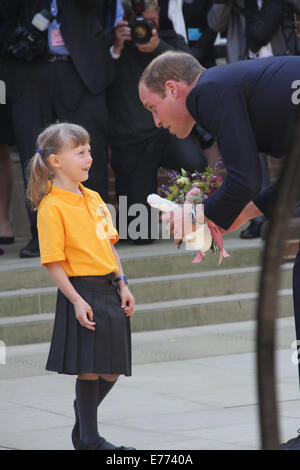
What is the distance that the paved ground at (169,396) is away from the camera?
4.53m

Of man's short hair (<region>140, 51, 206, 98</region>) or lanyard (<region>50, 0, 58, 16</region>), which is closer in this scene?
man's short hair (<region>140, 51, 206, 98</region>)

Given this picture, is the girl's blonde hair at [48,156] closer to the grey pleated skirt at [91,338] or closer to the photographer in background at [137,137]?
the grey pleated skirt at [91,338]

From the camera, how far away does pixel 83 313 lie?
13.6 feet

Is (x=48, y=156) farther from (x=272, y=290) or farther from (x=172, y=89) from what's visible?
(x=272, y=290)

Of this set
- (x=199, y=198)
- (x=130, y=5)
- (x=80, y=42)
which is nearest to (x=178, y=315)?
(x=80, y=42)

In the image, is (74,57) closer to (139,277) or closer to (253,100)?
(139,277)

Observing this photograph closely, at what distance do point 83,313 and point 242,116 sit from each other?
110 centimetres

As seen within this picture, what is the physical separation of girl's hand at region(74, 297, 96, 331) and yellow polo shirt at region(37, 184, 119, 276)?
15 cm

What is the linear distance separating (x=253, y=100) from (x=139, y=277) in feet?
13.7

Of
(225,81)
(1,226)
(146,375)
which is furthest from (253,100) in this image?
(1,226)

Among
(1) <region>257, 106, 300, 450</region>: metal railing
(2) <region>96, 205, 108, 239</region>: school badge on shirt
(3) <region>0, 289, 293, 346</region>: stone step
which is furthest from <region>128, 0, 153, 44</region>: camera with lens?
(1) <region>257, 106, 300, 450</region>: metal railing

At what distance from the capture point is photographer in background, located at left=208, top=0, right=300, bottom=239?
824cm

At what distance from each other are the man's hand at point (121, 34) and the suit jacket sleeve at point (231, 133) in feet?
14.4

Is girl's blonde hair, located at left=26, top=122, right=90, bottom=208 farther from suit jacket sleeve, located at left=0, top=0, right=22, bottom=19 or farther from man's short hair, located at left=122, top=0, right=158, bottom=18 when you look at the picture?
man's short hair, located at left=122, top=0, right=158, bottom=18
